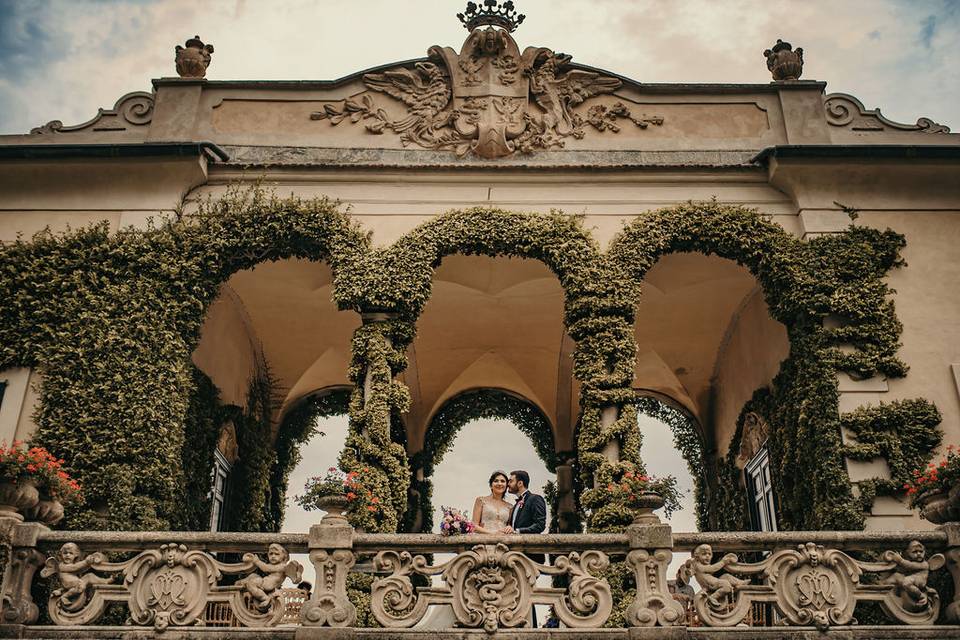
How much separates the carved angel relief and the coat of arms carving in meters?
0.02

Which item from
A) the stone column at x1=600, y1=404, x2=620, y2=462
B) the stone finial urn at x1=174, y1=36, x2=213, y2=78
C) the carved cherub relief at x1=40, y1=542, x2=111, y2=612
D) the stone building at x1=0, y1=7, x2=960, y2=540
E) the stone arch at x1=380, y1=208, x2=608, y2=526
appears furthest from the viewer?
the stone finial urn at x1=174, y1=36, x2=213, y2=78

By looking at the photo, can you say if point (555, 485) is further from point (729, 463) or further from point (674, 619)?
point (674, 619)

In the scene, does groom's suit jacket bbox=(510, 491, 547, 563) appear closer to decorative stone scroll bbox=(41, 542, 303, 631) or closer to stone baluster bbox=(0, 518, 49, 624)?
decorative stone scroll bbox=(41, 542, 303, 631)

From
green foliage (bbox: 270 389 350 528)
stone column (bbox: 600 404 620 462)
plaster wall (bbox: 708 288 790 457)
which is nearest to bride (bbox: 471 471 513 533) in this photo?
stone column (bbox: 600 404 620 462)

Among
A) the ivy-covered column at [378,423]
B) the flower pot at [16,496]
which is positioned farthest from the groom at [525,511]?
the flower pot at [16,496]

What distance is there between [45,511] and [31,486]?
45cm

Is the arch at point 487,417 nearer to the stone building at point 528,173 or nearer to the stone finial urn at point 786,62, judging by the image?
the stone building at point 528,173

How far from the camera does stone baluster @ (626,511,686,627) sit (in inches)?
314

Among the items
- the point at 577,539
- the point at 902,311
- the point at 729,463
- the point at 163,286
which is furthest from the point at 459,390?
the point at 577,539

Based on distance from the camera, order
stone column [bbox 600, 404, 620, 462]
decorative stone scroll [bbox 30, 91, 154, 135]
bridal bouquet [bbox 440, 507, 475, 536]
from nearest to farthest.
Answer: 1. bridal bouquet [bbox 440, 507, 475, 536]
2. stone column [bbox 600, 404, 620, 462]
3. decorative stone scroll [bbox 30, 91, 154, 135]

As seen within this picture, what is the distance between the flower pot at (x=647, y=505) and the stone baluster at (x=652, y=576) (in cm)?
12

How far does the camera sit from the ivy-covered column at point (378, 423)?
35.3ft

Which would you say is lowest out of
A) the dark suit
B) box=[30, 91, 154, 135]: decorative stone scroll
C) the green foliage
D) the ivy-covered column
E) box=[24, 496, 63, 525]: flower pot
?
box=[24, 496, 63, 525]: flower pot

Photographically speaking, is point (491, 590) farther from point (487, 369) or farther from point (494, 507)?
point (487, 369)
